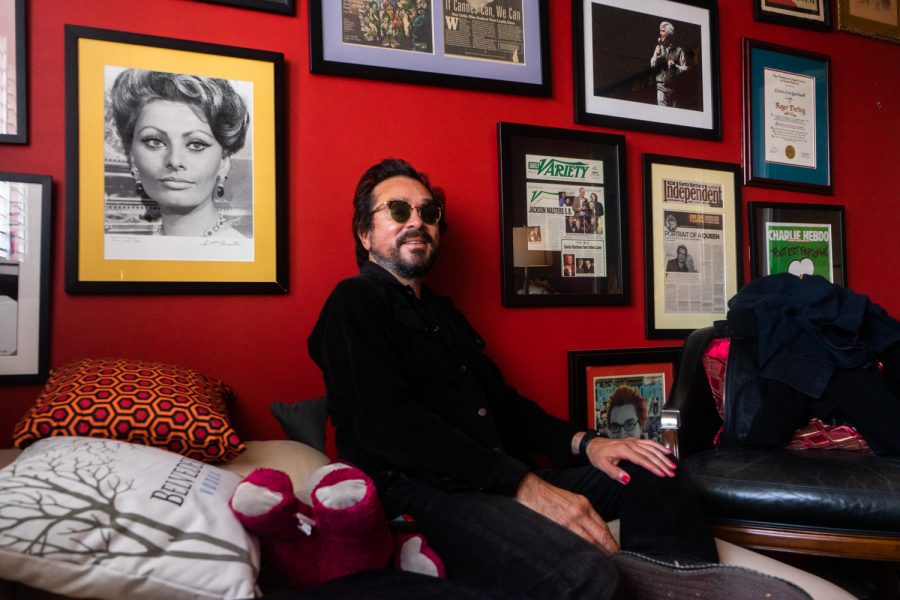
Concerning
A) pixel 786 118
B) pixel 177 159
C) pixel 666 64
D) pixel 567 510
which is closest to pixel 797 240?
pixel 786 118

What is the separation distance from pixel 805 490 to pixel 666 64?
6.33ft

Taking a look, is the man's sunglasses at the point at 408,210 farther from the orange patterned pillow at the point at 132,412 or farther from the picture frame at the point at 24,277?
the picture frame at the point at 24,277

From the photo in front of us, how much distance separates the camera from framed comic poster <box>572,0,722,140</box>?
8.61ft

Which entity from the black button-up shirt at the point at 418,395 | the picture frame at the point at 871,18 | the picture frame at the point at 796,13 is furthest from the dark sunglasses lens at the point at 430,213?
the picture frame at the point at 871,18

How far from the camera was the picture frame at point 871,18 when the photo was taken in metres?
3.20

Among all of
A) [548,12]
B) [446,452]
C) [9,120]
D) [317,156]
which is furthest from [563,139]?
[9,120]

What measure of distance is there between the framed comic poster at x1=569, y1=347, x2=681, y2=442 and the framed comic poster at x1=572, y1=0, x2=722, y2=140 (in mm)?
1000

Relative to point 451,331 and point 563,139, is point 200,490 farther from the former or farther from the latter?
point 563,139

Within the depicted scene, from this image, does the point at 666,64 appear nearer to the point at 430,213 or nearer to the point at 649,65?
the point at 649,65

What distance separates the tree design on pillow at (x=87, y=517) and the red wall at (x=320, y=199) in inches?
34.1

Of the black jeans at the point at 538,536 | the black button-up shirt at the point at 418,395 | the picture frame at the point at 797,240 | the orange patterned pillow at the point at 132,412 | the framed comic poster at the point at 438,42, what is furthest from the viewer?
the picture frame at the point at 797,240

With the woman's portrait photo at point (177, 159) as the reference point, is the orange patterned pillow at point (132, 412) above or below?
below

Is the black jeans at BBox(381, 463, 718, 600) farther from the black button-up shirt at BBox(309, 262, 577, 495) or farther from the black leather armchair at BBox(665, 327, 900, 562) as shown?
the black leather armchair at BBox(665, 327, 900, 562)

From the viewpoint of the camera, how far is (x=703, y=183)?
113 inches
